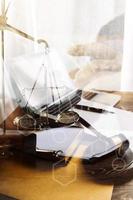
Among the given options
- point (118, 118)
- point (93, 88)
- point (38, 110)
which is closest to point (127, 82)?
point (93, 88)

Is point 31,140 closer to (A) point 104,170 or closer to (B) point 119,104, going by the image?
(A) point 104,170

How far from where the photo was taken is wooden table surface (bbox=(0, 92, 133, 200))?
736 millimetres

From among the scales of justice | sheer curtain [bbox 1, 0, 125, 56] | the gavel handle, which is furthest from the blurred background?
the gavel handle

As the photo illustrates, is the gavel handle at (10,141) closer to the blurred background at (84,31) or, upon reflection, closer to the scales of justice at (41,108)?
the scales of justice at (41,108)

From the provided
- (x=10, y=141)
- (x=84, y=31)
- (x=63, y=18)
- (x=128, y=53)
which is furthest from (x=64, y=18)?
(x=10, y=141)

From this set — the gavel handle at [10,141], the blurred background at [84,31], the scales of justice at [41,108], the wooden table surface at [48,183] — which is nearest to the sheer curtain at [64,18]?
the blurred background at [84,31]

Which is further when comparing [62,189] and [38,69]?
[38,69]

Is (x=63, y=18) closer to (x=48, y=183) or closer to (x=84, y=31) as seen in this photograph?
(x=84, y=31)

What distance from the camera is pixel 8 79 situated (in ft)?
3.35

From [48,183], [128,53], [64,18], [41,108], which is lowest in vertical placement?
[48,183]

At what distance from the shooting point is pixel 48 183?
0.78m

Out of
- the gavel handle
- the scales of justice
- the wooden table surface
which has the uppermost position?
the scales of justice

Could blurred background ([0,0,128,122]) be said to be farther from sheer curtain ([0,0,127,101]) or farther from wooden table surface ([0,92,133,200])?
wooden table surface ([0,92,133,200])

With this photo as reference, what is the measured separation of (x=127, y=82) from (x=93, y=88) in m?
0.17
